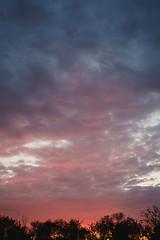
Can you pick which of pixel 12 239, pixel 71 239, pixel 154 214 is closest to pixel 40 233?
pixel 71 239

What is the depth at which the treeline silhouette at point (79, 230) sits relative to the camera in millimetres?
39312

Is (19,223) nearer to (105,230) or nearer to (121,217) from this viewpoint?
(105,230)

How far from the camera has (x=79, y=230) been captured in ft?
188

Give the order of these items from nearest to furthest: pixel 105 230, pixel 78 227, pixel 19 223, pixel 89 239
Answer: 1. pixel 89 239
2. pixel 19 223
3. pixel 78 227
4. pixel 105 230

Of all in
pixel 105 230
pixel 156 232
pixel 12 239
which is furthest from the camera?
pixel 105 230

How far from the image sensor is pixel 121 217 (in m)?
93.8

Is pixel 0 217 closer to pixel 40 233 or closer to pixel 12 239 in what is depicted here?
pixel 40 233

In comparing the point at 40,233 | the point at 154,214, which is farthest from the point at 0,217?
the point at 154,214

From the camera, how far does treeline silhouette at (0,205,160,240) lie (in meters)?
39.3

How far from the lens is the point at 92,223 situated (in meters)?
83.0

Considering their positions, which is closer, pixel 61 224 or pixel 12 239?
pixel 12 239

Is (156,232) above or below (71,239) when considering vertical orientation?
above

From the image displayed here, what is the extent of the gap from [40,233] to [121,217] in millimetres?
45079

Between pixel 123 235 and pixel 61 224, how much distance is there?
125 ft
